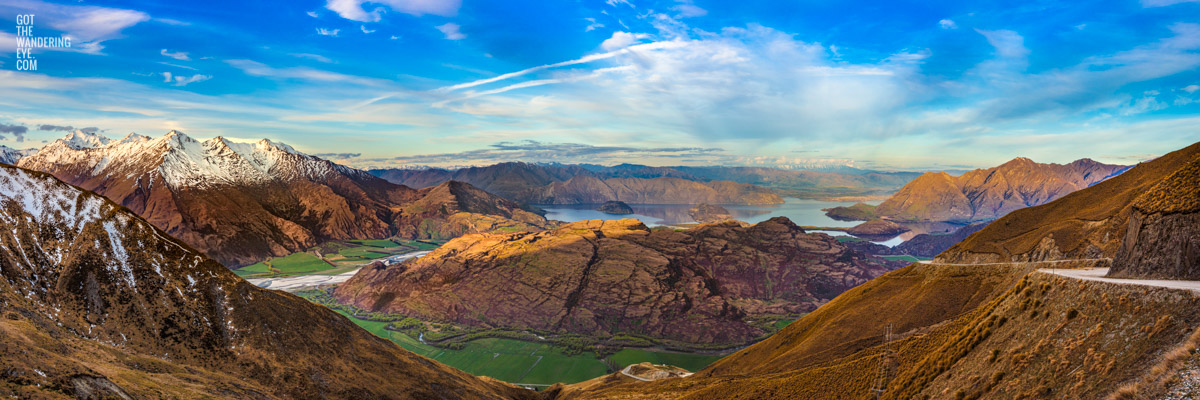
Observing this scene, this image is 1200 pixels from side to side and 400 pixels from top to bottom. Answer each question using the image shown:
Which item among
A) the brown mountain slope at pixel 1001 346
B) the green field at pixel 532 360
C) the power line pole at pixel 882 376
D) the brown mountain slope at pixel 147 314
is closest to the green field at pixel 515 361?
the green field at pixel 532 360

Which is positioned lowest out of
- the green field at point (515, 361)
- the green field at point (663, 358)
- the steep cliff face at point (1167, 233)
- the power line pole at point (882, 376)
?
the green field at point (515, 361)

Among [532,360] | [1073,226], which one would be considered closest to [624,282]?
[532,360]

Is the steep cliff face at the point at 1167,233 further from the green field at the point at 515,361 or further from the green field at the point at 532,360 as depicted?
the green field at the point at 515,361

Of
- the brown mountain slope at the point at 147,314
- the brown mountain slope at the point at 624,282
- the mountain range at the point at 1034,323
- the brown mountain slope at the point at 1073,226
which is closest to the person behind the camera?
the mountain range at the point at 1034,323

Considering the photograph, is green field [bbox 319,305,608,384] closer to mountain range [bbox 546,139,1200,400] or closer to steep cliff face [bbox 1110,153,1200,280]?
mountain range [bbox 546,139,1200,400]

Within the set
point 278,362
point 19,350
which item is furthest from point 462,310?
point 19,350

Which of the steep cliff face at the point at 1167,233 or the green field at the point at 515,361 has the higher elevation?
the steep cliff face at the point at 1167,233

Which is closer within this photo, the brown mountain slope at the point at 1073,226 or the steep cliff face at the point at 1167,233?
→ the steep cliff face at the point at 1167,233

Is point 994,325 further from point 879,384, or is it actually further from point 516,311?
point 516,311
